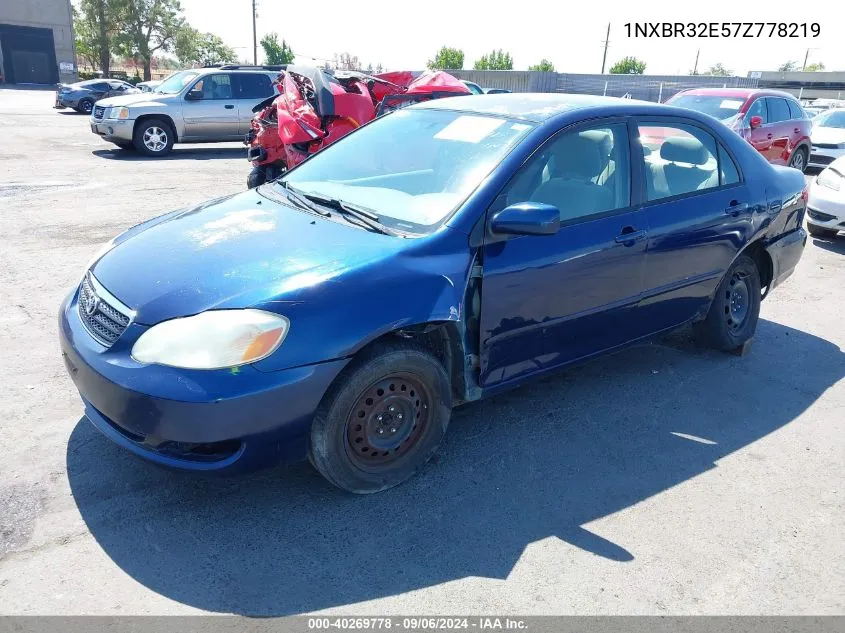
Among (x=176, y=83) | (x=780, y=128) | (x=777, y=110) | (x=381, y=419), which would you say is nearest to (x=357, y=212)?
(x=381, y=419)

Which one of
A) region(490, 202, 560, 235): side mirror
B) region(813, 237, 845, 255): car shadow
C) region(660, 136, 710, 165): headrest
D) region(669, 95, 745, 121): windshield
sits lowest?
region(813, 237, 845, 255): car shadow

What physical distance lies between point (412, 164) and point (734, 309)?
2.65m

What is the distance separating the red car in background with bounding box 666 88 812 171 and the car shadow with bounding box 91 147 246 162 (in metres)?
9.15

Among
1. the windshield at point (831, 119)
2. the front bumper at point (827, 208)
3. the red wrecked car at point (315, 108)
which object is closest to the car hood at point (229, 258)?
the red wrecked car at point (315, 108)

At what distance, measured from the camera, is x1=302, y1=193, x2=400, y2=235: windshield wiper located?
323cm

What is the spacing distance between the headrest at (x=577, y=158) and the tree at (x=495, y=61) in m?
68.5

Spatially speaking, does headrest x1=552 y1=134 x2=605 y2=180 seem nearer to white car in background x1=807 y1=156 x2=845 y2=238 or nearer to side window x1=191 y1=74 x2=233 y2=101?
white car in background x1=807 y1=156 x2=845 y2=238

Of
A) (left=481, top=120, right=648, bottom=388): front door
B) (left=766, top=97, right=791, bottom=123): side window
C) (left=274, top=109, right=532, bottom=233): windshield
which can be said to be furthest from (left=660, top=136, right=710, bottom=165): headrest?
(left=766, top=97, right=791, bottom=123): side window

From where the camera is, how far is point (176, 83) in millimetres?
14641

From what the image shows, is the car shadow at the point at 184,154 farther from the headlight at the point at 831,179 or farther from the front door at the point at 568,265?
the front door at the point at 568,265

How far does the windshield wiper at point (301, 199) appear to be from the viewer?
349 centimetres

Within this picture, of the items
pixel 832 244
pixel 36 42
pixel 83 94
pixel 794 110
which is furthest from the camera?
pixel 36 42

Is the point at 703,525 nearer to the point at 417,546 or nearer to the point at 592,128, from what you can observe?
the point at 417,546

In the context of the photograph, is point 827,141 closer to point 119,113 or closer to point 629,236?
point 629,236
